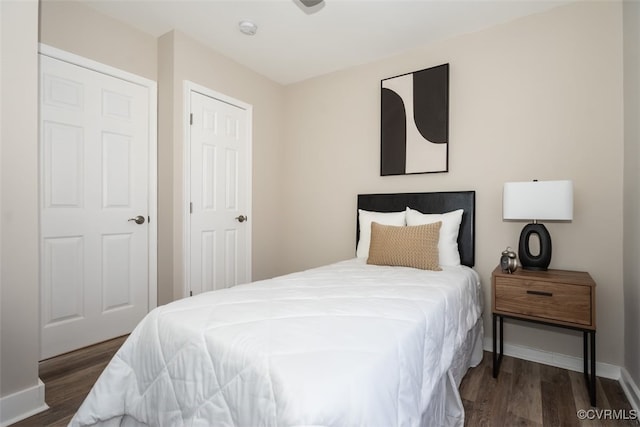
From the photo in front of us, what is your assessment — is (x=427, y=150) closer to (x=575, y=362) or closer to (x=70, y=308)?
(x=575, y=362)

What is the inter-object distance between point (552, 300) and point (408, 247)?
0.88 meters

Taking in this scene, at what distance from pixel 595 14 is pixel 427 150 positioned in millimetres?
1357

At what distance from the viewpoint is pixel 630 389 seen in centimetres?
183

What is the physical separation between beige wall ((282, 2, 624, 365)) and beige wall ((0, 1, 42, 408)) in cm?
240

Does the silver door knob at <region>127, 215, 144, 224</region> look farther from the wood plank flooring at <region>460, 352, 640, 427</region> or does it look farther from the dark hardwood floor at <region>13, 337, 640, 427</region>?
the wood plank flooring at <region>460, 352, 640, 427</region>

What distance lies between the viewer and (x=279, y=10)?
239cm

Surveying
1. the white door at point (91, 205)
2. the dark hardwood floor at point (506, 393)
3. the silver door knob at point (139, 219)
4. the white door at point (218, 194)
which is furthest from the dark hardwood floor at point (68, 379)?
the silver door knob at point (139, 219)

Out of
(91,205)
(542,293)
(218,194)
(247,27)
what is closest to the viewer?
(542,293)

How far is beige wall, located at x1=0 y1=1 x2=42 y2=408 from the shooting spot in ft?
5.20

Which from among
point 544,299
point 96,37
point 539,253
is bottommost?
point 544,299

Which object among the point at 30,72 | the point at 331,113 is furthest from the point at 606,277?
the point at 30,72

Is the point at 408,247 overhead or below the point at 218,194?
below

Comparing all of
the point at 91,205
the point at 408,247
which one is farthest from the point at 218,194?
the point at 408,247

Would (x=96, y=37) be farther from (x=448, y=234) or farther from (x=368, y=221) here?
(x=448, y=234)
